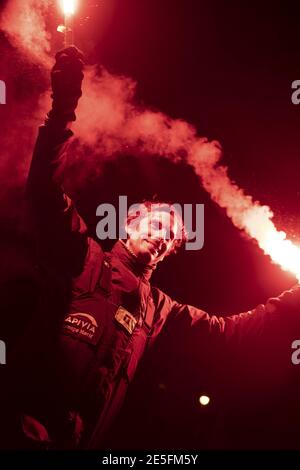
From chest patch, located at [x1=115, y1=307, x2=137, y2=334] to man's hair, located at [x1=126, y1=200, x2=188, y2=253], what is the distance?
1.29 metres

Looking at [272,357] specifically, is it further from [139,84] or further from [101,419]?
[139,84]

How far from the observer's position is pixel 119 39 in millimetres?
5246

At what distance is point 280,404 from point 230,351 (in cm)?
202

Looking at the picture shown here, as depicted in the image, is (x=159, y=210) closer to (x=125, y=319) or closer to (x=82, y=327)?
(x=125, y=319)

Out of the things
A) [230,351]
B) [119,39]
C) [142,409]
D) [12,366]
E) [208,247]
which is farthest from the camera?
[208,247]

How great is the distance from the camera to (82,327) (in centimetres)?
348

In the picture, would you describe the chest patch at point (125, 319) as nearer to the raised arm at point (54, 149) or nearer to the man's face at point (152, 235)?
the man's face at point (152, 235)

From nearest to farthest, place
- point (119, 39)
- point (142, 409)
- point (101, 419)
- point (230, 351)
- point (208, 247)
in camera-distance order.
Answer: point (101, 419) < point (230, 351) < point (119, 39) < point (142, 409) < point (208, 247)

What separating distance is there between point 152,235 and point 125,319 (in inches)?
41.0

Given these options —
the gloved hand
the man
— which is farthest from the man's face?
the gloved hand

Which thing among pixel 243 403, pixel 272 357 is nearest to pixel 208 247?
pixel 272 357

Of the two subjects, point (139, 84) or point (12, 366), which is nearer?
point (12, 366)

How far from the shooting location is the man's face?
14.3 ft

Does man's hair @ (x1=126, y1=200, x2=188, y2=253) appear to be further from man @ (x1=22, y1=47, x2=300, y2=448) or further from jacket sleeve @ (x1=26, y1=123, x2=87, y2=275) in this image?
jacket sleeve @ (x1=26, y1=123, x2=87, y2=275)
